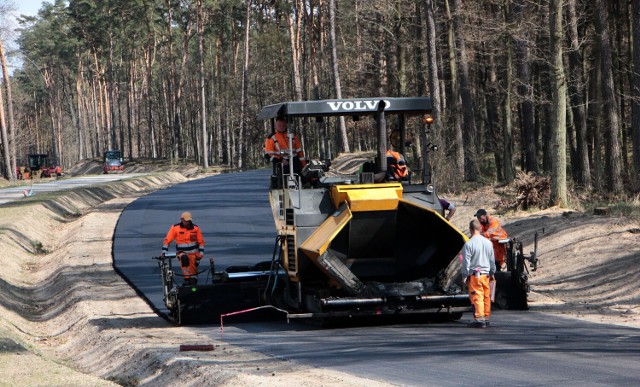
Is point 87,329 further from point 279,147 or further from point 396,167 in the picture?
point 396,167

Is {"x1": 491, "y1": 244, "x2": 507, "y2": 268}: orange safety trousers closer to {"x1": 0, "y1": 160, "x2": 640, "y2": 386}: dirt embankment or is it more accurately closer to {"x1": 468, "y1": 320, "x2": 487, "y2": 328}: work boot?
{"x1": 0, "y1": 160, "x2": 640, "y2": 386}: dirt embankment

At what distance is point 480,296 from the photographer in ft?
44.7

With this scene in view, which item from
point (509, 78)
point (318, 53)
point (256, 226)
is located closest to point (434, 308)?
point (256, 226)

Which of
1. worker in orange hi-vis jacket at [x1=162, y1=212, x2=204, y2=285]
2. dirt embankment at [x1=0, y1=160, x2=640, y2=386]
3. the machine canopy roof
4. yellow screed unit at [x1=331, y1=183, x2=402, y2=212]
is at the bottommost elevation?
dirt embankment at [x1=0, y1=160, x2=640, y2=386]

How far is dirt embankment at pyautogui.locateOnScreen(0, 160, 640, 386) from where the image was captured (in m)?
10.9

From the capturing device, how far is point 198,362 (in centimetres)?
1109

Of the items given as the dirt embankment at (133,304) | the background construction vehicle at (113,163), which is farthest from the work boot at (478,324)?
the background construction vehicle at (113,163)

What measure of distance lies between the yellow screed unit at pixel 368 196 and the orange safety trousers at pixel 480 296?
5.03 feet

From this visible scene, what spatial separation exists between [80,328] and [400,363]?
27.5 feet

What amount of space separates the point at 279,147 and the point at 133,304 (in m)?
6.30

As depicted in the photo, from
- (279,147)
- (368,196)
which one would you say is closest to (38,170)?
(279,147)

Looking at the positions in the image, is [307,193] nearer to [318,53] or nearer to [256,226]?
[256,226]

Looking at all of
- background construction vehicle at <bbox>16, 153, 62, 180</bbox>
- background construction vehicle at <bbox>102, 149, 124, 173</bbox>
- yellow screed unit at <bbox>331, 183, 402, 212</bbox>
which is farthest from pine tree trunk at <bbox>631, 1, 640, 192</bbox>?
background construction vehicle at <bbox>16, 153, 62, 180</bbox>

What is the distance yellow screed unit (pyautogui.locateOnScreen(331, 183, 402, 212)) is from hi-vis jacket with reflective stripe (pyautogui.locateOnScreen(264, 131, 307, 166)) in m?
1.07
